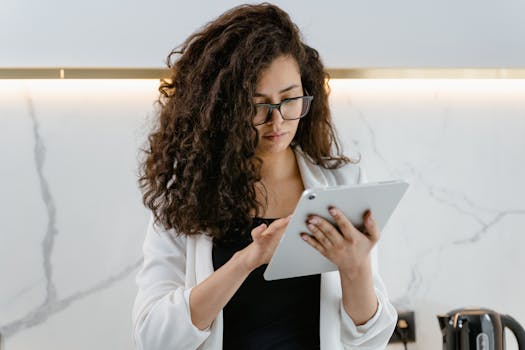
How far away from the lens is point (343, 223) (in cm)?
102

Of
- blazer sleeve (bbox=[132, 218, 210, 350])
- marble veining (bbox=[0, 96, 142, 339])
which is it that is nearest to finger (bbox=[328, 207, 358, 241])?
blazer sleeve (bbox=[132, 218, 210, 350])

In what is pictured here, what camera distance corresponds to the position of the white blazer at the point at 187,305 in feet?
3.85

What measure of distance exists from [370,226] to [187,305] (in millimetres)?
332

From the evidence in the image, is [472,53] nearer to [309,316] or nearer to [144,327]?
[309,316]

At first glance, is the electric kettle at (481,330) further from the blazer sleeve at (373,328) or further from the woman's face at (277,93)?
the woman's face at (277,93)

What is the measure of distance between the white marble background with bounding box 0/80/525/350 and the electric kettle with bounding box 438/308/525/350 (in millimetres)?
227

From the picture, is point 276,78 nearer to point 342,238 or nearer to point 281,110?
point 281,110

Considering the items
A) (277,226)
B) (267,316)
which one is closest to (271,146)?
(277,226)

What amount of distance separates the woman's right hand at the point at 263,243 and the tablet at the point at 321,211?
3 centimetres

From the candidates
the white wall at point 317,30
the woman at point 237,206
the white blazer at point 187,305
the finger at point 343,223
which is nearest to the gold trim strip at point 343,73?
the white wall at point 317,30

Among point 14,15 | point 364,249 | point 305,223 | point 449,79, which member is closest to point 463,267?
point 449,79

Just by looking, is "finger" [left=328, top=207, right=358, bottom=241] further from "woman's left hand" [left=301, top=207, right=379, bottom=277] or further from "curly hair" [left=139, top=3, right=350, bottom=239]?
"curly hair" [left=139, top=3, right=350, bottom=239]

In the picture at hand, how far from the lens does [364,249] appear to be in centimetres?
108

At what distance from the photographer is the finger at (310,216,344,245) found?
1.01 metres
